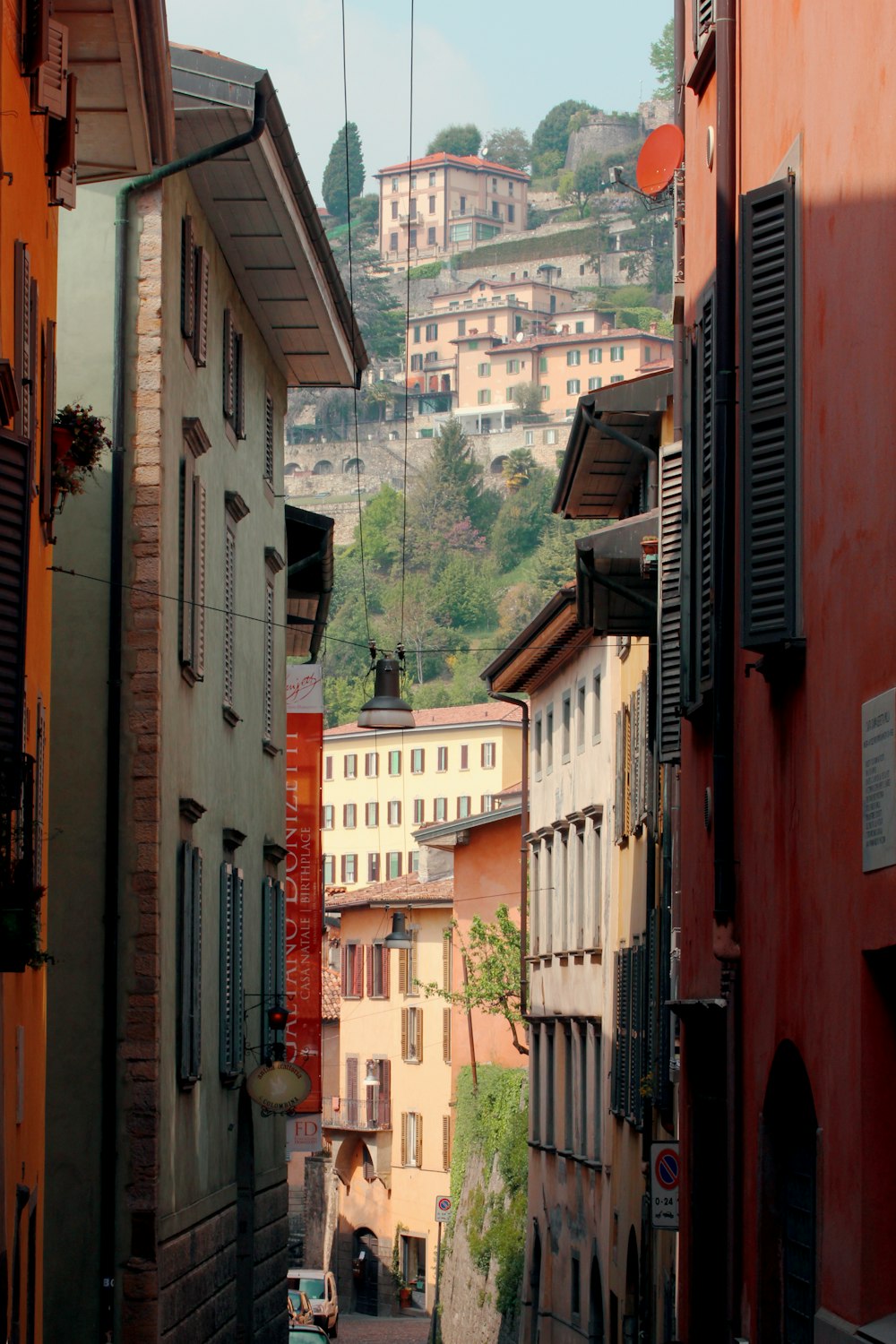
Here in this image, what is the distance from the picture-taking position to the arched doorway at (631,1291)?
2416cm

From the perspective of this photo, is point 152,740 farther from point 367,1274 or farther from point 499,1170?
point 367,1274

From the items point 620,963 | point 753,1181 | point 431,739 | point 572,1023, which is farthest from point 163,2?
point 431,739

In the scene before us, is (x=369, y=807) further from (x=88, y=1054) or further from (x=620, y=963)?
(x=88, y=1054)

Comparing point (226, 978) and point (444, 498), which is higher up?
point (444, 498)

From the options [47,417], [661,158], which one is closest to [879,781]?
[47,417]

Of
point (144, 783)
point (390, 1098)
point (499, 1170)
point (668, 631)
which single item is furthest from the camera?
point (390, 1098)

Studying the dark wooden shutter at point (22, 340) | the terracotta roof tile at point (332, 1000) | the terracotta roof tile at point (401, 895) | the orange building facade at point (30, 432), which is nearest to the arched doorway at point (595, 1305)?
the orange building facade at point (30, 432)

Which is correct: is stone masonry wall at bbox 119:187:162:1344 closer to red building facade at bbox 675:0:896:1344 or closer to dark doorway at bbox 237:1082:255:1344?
red building facade at bbox 675:0:896:1344

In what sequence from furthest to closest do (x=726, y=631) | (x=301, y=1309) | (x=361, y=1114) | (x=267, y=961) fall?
(x=361, y=1114) < (x=301, y=1309) < (x=267, y=961) < (x=726, y=631)

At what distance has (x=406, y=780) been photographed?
10650cm

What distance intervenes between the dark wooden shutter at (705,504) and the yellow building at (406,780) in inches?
3556

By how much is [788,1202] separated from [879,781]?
8.19 feet

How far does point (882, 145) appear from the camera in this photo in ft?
22.8

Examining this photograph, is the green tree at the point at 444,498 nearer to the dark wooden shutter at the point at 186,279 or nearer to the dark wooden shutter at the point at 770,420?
the dark wooden shutter at the point at 186,279
